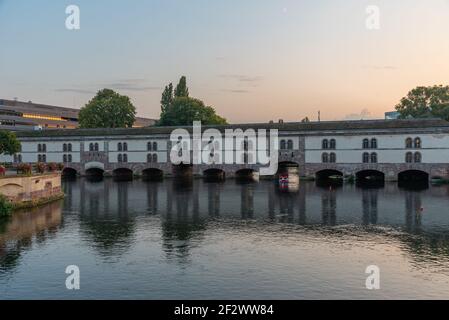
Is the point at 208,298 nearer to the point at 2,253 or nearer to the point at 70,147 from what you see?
the point at 2,253

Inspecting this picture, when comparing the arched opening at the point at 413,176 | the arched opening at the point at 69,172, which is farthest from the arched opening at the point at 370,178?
the arched opening at the point at 69,172

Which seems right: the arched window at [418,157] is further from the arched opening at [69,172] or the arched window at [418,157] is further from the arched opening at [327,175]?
the arched opening at [69,172]

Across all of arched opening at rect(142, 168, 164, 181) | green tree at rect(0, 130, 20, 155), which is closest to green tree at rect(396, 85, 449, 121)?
arched opening at rect(142, 168, 164, 181)

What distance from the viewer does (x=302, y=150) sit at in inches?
3223

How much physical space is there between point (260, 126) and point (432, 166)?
30.4 meters

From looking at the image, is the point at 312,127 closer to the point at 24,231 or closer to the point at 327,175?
the point at 327,175

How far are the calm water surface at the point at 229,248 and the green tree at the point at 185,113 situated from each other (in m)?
64.6

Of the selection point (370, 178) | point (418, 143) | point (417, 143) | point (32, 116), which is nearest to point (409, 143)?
point (417, 143)

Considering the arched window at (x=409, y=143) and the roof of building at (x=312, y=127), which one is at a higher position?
the roof of building at (x=312, y=127)

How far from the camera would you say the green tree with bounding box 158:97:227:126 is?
117 metres

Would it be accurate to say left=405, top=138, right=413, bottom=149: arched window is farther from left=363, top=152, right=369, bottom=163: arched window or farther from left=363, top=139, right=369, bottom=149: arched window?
left=363, top=152, right=369, bottom=163: arched window

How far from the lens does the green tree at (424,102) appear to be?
116250 millimetres

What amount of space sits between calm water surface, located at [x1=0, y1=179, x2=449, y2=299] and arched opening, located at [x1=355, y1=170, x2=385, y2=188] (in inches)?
831

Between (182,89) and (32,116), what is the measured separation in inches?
2535
